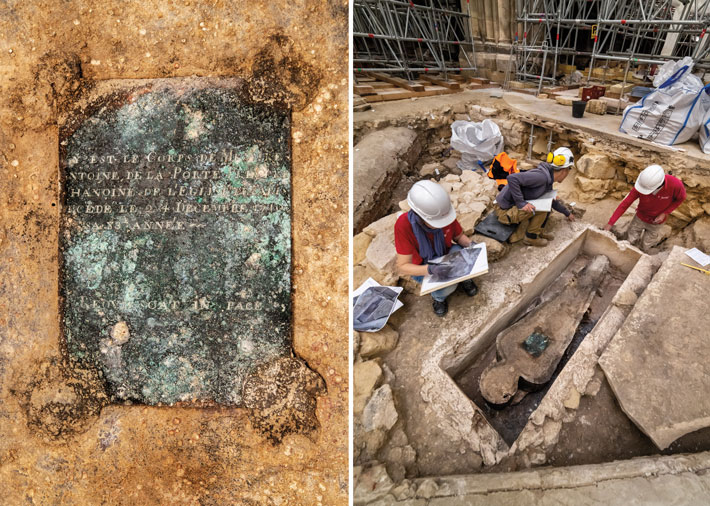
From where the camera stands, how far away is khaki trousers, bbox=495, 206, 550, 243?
389 centimetres

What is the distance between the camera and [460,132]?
712 centimetres

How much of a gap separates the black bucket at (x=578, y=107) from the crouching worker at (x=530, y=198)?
112 inches

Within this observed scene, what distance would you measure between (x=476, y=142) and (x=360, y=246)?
3890 millimetres

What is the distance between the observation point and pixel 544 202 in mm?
3967

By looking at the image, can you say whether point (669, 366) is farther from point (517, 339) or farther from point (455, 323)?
point (455, 323)

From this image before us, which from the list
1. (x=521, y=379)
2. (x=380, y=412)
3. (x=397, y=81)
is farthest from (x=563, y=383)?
(x=397, y=81)

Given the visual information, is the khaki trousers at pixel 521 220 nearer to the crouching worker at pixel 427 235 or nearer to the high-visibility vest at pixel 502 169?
the crouching worker at pixel 427 235

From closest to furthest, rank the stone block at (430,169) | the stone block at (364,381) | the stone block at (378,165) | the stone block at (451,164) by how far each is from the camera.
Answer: the stone block at (364,381)
the stone block at (378,165)
the stone block at (430,169)
the stone block at (451,164)

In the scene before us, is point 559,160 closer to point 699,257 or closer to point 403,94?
point 699,257

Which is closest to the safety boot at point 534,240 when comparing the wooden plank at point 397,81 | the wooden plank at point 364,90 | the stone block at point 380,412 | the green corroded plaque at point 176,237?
the stone block at point 380,412

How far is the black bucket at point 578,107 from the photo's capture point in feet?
20.8

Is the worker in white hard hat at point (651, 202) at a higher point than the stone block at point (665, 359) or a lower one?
higher

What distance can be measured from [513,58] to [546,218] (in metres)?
7.35

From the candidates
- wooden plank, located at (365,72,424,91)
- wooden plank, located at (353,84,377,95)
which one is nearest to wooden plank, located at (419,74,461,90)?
wooden plank, located at (365,72,424,91)
